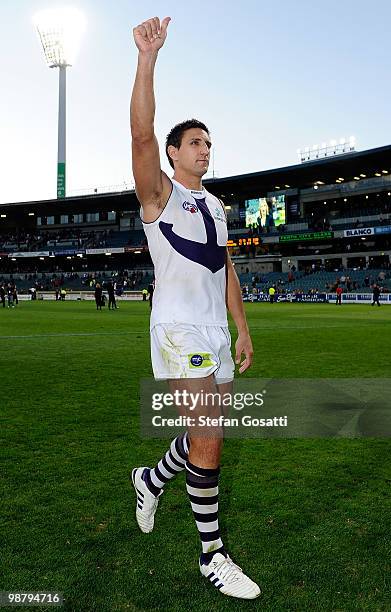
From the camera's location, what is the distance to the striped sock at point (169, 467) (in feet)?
10.9

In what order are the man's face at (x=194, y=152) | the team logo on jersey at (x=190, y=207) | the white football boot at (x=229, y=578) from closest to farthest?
the white football boot at (x=229, y=578)
the team logo on jersey at (x=190, y=207)
the man's face at (x=194, y=152)

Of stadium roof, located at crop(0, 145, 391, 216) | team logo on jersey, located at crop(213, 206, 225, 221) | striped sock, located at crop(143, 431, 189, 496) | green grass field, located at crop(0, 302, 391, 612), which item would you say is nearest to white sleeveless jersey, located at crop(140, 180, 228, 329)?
team logo on jersey, located at crop(213, 206, 225, 221)

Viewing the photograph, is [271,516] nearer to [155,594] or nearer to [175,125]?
[155,594]

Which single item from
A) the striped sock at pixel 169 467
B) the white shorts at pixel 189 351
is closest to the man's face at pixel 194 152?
the white shorts at pixel 189 351

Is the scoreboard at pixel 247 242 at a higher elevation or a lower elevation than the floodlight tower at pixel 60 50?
lower

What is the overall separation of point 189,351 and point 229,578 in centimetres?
114

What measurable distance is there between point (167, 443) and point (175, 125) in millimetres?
3253

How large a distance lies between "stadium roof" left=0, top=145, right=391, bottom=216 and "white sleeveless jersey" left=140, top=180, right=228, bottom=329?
49.3 metres

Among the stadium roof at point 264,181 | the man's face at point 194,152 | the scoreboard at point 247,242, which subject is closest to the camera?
the man's face at point 194,152

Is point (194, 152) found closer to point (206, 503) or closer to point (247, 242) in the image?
point (206, 503)

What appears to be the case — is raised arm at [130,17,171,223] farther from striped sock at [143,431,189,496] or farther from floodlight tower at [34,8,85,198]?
floodlight tower at [34,8,85,198]

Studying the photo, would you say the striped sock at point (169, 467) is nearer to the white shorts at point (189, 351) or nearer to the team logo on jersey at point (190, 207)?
the white shorts at point (189, 351)

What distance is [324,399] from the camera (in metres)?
7.35

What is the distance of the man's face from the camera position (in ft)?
10.4
